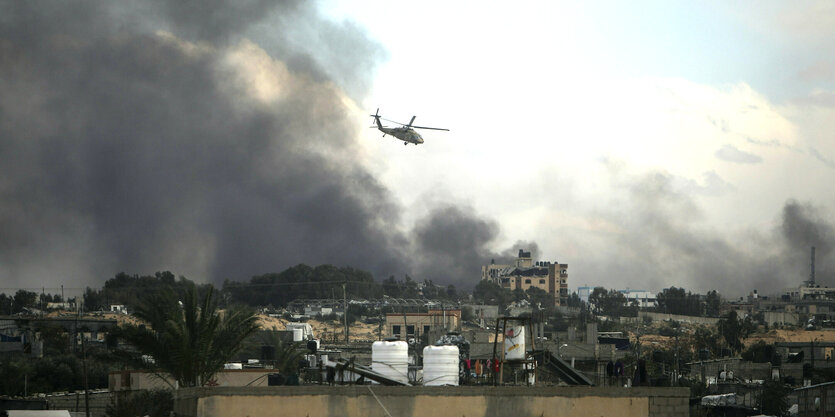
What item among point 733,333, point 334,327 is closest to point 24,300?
point 334,327

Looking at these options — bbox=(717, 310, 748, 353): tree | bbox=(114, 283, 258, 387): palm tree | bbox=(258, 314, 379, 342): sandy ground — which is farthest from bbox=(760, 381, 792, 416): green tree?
bbox=(258, 314, 379, 342): sandy ground

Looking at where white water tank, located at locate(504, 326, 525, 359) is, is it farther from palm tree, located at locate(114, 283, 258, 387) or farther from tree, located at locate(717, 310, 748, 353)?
tree, located at locate(717, 310, 748, 353)

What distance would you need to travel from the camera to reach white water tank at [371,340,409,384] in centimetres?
2336

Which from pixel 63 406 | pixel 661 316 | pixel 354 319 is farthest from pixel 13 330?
pixel 661 316

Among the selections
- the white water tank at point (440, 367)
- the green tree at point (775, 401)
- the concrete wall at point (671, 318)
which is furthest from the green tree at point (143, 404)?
the concrete wall at point (671, 318)

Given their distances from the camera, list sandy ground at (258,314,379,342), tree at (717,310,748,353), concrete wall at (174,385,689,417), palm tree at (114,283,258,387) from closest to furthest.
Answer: concrete wall at (174,385,689,417)
palm tree at (114,283,258,387)
tree at (717,310,748,353)
sandy ground at (258,314,379,342)

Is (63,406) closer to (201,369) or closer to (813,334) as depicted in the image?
(201,369)

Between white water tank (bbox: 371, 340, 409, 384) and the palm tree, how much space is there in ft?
28.8

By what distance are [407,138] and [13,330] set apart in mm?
53747

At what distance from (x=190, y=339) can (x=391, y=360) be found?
31.2 ft

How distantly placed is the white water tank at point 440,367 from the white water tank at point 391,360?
18.7 inches

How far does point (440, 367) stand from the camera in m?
23.3

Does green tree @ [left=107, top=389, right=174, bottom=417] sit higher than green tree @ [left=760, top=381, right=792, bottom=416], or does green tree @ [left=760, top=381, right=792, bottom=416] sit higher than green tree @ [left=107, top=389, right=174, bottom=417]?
green tree @ [left=107, top=389, right=174, bottom=417]

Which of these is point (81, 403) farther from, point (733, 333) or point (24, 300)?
point (24, 300)
